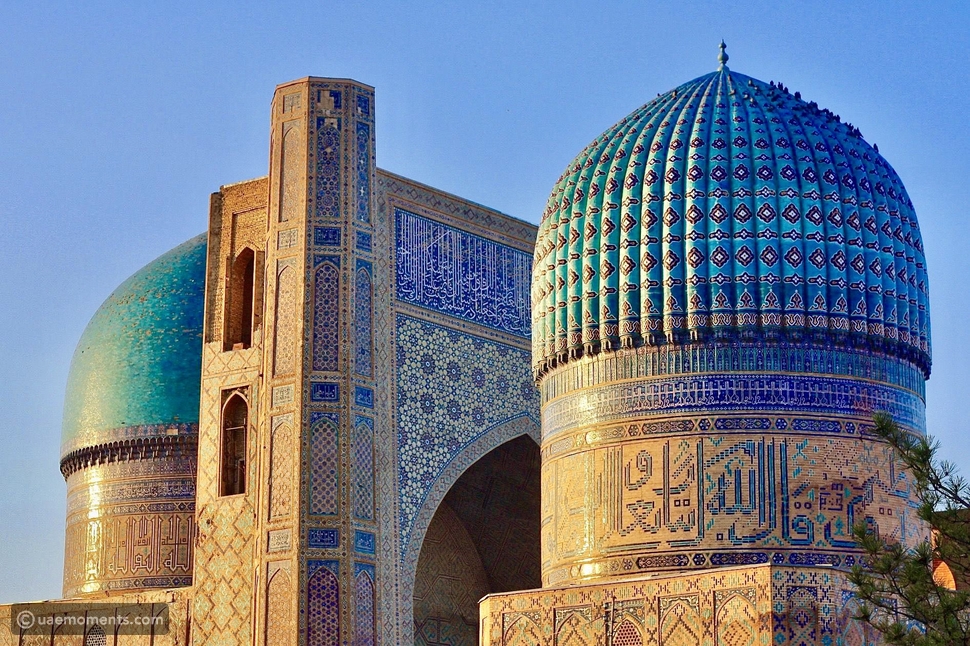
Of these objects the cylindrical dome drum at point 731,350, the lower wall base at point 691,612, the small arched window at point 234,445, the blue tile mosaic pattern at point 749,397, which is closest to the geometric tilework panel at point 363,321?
the small arched window at point 234,445

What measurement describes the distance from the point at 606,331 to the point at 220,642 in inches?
156

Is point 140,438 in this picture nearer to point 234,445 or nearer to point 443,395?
point 234,445

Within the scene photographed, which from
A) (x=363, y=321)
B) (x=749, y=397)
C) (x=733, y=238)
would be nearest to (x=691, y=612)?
(x=749, y=397)

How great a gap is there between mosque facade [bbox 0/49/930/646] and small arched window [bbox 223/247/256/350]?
0.03m

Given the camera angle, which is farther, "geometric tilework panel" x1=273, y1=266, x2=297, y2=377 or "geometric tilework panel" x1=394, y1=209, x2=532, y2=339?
"geometric tilework panel" x1=394, y1=209, x2=532, y2=339

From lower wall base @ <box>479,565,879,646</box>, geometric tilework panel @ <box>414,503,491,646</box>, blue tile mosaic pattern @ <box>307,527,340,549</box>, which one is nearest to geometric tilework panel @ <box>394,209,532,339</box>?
geometric tilework panel @ <box>414,503,491,646</box>

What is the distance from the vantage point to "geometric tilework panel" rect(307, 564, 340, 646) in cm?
1308

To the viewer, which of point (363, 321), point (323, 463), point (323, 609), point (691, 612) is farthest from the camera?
point (363, 321)

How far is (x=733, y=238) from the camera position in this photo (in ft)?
38.3

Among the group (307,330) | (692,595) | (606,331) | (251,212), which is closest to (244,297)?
(251,212)

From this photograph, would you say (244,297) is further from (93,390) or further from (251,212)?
(93,390)

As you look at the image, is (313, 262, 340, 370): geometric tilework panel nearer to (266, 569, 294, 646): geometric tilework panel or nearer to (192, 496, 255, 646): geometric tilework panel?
(192, 496, 255, 646): geometric tilework panel

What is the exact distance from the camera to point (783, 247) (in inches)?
459

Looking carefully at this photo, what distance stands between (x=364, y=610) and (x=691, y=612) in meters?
3.29
